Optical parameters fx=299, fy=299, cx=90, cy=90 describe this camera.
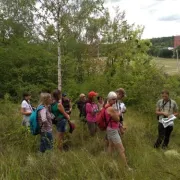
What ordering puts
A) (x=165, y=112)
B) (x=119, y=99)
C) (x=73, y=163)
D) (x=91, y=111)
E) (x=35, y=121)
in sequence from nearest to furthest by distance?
(x=73, y=163), (x=35, y=121), (x=119, y=99), (x=165, y=112), (x=91, y=111)

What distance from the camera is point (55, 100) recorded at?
686 centimetres

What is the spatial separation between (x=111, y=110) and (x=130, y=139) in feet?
6.58

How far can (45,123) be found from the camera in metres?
5.88

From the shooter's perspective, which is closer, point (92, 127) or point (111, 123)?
point (111, 123)

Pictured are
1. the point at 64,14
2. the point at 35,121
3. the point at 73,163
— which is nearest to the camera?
the point at 73,163

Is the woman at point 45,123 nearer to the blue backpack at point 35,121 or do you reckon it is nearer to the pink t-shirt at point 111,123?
the blue backpack at point 35,121

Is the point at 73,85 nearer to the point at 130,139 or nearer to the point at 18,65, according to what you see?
the point at 18,65

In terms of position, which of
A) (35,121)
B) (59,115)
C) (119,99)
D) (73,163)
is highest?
(119,99)

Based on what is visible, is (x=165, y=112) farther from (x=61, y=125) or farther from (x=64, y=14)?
(x=64, y=14)

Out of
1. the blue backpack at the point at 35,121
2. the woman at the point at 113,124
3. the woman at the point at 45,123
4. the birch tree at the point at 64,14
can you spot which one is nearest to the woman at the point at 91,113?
the woman at the point at 113,124

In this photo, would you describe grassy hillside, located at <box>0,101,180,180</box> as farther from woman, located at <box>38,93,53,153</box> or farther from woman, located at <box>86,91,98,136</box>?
woman, located at <box>86,91,98,136</box>

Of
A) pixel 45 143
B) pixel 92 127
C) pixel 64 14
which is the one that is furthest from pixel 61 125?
pixel 64 14

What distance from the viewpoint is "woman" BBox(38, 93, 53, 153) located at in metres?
5.77

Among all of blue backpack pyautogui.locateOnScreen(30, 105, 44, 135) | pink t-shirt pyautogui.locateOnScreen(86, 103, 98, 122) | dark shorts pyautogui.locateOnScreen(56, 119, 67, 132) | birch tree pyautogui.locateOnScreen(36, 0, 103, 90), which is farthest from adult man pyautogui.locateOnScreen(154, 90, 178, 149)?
birch tree pyautogui.locateOnScreen(36, 0, 103, 90)
